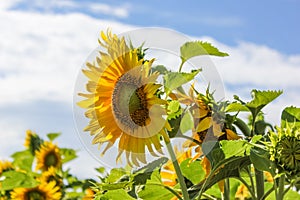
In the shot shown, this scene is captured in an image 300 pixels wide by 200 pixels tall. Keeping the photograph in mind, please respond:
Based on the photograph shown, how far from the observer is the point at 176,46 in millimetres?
851

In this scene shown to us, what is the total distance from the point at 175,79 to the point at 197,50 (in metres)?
0.08

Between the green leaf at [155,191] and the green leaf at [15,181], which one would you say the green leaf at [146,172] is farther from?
the green leaf at [15,181]

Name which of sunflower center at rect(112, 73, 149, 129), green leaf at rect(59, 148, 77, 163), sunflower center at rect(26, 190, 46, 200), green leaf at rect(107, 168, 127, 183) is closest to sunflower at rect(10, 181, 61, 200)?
sunflower center at rect(26, 190, 46, 200)

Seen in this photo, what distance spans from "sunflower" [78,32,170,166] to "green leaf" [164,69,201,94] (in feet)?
0.07

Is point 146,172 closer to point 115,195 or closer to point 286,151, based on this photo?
point 115,195

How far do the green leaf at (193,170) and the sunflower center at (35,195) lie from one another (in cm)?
156

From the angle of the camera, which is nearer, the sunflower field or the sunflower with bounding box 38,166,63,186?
the sunflower field

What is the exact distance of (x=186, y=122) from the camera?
89cm

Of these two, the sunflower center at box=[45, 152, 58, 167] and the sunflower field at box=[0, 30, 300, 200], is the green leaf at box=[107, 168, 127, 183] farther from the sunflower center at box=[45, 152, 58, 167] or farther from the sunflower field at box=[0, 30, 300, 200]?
the sunflower center at box=[45, 152, 58, 167]

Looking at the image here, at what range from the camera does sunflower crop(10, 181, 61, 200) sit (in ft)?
7.75

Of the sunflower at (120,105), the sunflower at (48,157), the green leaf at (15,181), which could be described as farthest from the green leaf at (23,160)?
the sunflower at (120,105)

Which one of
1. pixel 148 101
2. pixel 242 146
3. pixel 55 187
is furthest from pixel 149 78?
pixel 55 187

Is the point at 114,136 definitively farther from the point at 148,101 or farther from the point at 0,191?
the point at 0,191

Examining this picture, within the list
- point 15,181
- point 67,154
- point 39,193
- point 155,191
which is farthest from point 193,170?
point 67,154
